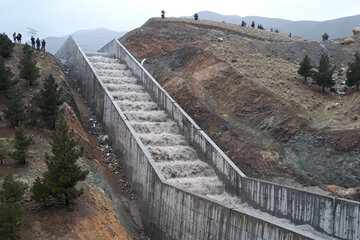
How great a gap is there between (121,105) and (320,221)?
42.5 ft

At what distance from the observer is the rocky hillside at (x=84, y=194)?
10.7 m

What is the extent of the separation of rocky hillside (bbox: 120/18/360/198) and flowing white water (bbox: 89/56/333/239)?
1.49 meters

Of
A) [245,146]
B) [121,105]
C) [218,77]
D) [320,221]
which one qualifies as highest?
[218,77]

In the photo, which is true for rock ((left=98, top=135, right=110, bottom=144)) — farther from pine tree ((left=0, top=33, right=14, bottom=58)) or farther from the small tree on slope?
pine tree ((left=0, top=33, right=14, bottom=58))

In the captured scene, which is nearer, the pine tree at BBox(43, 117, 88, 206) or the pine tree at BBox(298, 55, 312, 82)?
the pine tree at BBox(43, 117, 88, 206)

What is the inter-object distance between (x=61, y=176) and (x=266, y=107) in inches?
480

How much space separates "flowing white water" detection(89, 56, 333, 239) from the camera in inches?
613

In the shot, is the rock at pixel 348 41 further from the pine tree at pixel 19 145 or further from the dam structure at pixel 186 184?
the pine tree at pixel 19 145

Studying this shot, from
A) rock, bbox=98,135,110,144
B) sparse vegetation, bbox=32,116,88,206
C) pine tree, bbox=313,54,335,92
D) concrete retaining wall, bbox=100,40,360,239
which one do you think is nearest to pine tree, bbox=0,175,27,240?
sparse vegetation, bbox=32,116,88,206

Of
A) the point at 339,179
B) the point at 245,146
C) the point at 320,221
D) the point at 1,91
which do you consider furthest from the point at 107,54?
the point at 320,221

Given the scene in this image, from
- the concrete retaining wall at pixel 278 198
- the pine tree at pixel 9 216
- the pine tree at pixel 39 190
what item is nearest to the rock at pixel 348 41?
the concrete retaining wall at pixel 278 198

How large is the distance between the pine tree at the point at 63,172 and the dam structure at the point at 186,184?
12.2ft

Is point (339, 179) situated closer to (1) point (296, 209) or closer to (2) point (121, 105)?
(1) point (296, 209)

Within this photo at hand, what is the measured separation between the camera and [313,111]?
20000 mm
